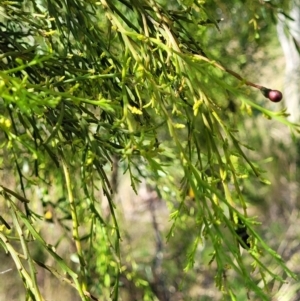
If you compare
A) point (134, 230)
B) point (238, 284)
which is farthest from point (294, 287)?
point (134, 230)

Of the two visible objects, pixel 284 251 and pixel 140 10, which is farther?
pixel 284 251

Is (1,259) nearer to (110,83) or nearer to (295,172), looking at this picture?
(295,172)

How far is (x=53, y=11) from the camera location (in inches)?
39.2

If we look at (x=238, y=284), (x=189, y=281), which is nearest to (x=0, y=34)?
(x=238, y=284)

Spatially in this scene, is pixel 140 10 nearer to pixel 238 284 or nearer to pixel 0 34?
pixel 0 34

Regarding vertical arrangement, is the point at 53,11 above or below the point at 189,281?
above

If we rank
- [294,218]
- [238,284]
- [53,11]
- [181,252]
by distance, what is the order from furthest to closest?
[294,218]
[181,252]
[238,284]
[53,11]

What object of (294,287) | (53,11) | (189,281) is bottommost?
(189,281)

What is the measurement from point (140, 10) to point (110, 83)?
187 millimetres

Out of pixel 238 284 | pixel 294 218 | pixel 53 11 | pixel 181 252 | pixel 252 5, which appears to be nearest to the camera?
pixel 53 11

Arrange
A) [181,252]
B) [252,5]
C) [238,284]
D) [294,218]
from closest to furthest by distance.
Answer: [252,5]
[238,284]
[181,252]
[294,218]

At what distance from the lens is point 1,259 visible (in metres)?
3.93

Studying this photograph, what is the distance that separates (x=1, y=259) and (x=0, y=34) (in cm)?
317

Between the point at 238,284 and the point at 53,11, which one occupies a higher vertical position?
the point at 53,11
